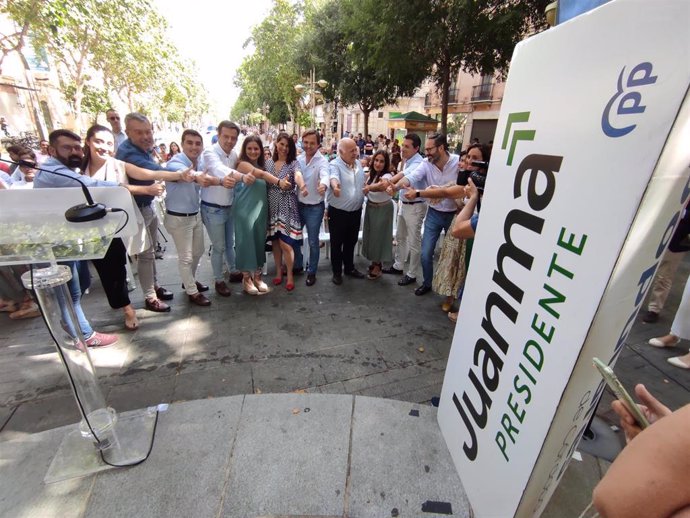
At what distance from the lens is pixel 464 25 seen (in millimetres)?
8570

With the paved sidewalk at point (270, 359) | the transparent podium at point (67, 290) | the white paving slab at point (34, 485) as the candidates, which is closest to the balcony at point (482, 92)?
the paved sidewalk at point (270, 359)

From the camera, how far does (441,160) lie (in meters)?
4.10

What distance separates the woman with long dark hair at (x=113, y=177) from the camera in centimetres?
302

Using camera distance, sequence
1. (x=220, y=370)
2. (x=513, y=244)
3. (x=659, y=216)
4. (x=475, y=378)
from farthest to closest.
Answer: (x=220, y=370), (x=475, y=378), (x=513, y=244), (x=659, y=216)

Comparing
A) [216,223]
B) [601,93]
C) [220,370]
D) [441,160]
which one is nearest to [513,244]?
[601,93]

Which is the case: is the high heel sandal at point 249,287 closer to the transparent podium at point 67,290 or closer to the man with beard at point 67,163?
the man with beard at point 67,163

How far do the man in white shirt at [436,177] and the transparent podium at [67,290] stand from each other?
10.3 feet

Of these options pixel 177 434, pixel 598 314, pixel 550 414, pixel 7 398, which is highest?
pixel 598 314

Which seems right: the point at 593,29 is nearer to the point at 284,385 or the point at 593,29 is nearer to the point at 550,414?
the point at 550,414

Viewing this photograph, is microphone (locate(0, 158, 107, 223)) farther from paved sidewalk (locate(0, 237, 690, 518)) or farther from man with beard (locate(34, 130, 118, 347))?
paved sidewalk (locate(0, 237, 690, 518))

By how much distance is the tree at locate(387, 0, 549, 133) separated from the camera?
8.41 m

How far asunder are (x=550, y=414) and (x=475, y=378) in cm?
53

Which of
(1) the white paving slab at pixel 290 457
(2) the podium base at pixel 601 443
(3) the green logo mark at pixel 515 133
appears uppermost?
Result: (3) the green logo mark at pixel 515 133

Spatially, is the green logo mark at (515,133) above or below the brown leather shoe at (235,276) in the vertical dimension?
above
